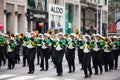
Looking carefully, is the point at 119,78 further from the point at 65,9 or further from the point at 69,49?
the point at 65,9

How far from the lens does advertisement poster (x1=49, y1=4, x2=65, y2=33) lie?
52.5 metres

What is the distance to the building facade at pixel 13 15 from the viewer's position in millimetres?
41312

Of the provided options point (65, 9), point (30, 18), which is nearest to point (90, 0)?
point (65, 9)

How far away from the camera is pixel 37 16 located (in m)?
48.7

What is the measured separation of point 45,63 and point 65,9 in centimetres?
3419

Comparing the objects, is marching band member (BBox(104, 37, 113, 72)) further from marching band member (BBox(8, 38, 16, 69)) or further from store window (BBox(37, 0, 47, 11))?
store window (BBox(37, 0, 47, 11))

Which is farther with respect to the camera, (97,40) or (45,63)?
(45,63)

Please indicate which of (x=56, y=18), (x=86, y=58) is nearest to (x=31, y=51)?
(x=86, y=58)

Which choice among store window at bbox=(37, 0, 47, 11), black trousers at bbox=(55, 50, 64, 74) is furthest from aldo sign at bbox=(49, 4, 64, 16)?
black trousers at bbox=(55, 50, 64, 74)

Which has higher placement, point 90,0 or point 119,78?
point 90,0

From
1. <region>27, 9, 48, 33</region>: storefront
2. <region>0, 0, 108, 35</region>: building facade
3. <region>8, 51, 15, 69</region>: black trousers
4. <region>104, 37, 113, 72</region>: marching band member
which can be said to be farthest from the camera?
<region>27, 9, 48, 33</region>: storefront

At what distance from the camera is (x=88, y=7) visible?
6738cm

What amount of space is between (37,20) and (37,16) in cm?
50

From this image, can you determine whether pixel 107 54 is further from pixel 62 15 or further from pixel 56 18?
pixel 62 15
